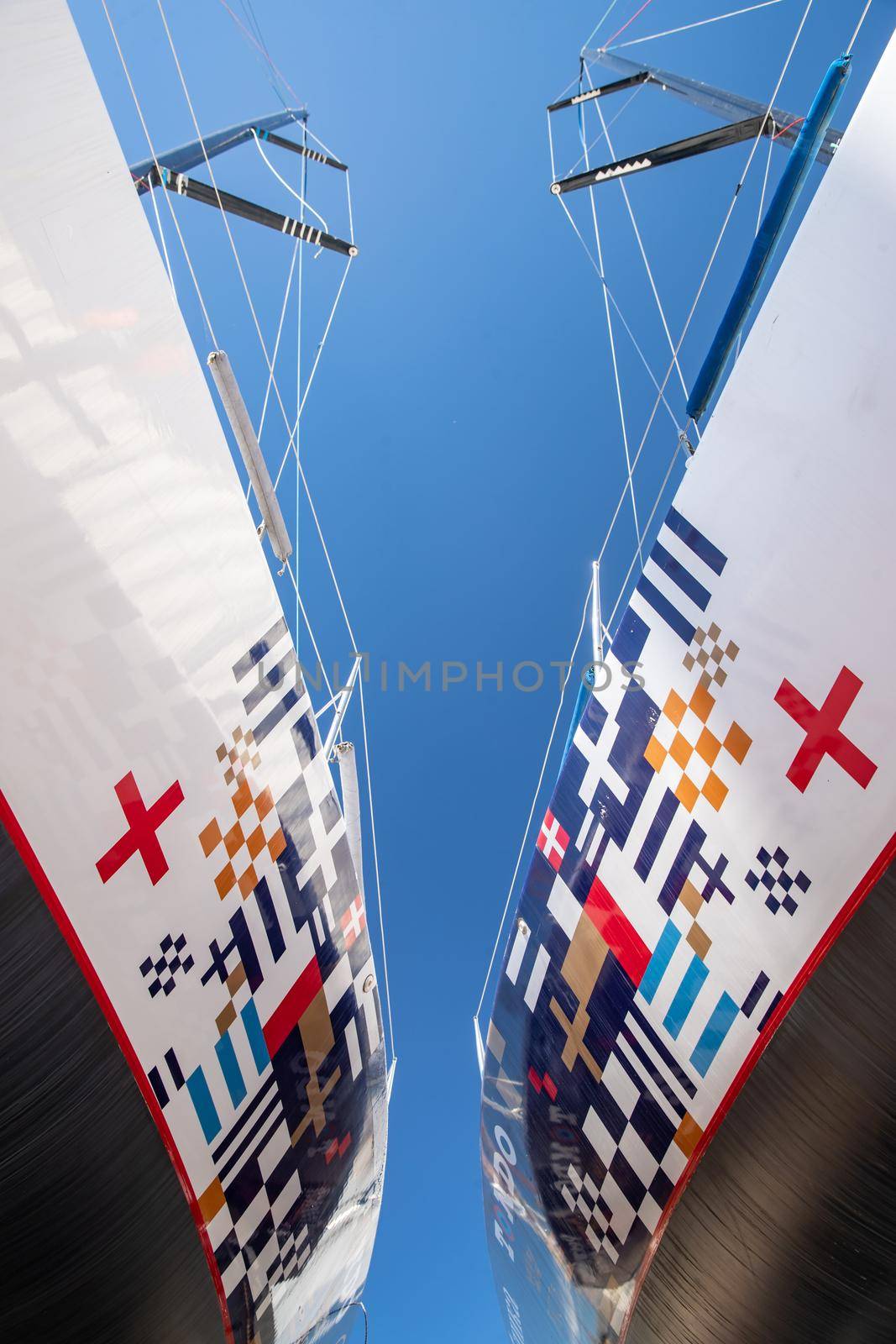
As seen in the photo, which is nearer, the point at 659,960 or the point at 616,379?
the point at 659,960

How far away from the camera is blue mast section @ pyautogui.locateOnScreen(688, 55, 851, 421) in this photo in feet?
14.9

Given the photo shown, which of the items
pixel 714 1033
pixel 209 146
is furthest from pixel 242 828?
pixel 209 146

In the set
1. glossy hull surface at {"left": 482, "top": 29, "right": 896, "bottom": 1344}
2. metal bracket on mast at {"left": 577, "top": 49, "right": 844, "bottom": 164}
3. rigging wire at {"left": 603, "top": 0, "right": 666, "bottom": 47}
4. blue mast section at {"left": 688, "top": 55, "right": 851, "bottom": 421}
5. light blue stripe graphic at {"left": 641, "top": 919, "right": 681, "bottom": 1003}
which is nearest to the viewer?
glossy hull surface at {"left": 482, "top": 29, "right": 896, "bottom": 1344}

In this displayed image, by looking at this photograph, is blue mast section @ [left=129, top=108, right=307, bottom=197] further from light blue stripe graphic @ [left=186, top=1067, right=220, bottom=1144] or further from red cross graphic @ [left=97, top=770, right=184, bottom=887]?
light blue stripe graphic @ [left=186, top=1067, right=220, bottom=1144]

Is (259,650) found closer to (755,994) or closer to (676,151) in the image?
(755,994)

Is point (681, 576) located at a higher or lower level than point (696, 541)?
lower

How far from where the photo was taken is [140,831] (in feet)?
10.0

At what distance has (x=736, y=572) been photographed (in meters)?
3.23

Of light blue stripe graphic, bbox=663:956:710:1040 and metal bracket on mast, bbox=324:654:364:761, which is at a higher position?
light blue stripe graphic, bbox=663:956:710:1040

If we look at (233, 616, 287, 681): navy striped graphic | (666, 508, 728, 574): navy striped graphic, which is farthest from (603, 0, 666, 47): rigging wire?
(233, 616, 287, 681): navy striped graphic

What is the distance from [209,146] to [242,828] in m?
5.12

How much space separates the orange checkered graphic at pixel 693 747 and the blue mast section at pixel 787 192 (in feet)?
9.06

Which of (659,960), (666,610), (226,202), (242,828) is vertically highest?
(226,202)

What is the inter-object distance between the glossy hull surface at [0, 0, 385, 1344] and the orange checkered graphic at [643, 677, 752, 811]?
5.62 feet
